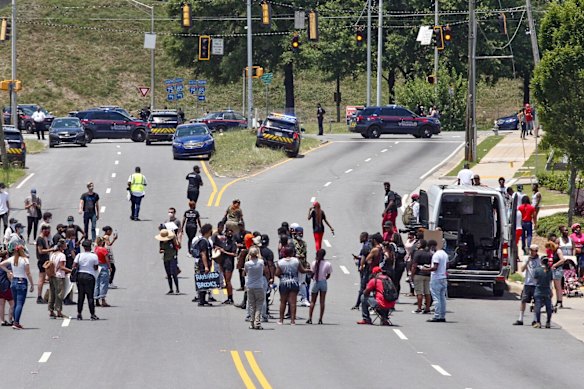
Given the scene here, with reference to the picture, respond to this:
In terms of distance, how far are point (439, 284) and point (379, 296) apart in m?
1.50

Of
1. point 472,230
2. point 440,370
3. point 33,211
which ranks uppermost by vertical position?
point 33,211

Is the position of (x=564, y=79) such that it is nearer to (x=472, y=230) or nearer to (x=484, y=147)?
(x=472, y=230)

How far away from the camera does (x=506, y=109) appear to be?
10231 centimetres

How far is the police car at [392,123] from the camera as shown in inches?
2645

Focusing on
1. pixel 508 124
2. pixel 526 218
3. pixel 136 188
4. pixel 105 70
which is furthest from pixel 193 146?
pixel 105 70

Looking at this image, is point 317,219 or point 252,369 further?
point 317,219

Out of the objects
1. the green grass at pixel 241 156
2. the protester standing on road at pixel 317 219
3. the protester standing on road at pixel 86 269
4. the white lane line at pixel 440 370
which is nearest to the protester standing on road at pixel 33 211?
the protester standing on road at pixel 317 219

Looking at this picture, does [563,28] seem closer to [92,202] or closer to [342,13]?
[92,202]

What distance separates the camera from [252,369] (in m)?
18.9

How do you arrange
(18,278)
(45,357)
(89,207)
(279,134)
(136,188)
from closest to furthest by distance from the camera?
(45,357)
(18,278)
(89,207)
(136,188)
(279,134)

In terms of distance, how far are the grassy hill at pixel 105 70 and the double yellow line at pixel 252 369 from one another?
265 ft

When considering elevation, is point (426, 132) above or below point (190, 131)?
above

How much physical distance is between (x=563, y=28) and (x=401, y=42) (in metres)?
49.3

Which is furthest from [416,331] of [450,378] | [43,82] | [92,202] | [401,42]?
[43,82]
